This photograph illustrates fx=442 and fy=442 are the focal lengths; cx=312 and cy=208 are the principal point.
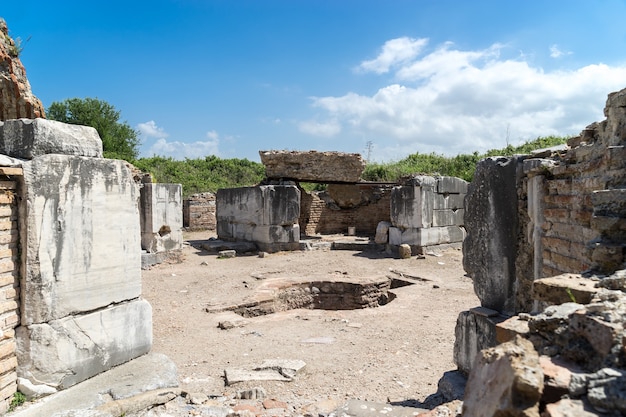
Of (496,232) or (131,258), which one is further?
(131,258)

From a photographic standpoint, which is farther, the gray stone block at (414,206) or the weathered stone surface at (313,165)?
the weathered stone surface at (313,165)

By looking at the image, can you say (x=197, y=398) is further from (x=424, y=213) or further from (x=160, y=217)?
(x=424, y=213)

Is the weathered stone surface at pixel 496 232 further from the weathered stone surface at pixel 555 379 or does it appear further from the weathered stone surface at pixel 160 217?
the weathered stone surface at pixel 160 217

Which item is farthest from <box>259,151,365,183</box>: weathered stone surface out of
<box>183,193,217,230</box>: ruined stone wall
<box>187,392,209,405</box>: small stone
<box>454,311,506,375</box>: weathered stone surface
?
<box>187,392,209,405</box>: small stone

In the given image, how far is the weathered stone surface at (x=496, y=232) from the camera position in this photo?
390 centimetres

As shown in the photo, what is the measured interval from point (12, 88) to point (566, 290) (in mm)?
5395

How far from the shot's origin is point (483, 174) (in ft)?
13.4

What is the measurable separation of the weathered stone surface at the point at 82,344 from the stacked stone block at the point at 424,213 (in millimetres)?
8791

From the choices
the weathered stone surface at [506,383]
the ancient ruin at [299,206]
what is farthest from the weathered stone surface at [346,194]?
the weathered stone surface at [506,383]

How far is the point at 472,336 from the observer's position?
3969 mm

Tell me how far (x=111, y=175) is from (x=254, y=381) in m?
2.39

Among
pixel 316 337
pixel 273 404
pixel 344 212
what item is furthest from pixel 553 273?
pixel 344 212

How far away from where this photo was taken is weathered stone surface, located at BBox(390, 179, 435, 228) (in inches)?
472

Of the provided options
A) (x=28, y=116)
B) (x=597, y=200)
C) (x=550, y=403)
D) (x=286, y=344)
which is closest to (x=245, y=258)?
(x=286, y=344)
